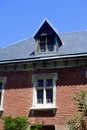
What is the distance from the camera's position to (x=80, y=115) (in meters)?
17.8

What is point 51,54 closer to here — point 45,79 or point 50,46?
point 50,46

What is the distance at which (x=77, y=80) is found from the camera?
1911 cm

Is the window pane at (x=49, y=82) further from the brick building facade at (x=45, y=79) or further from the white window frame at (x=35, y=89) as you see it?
the white window frame at (x=35, y=89)

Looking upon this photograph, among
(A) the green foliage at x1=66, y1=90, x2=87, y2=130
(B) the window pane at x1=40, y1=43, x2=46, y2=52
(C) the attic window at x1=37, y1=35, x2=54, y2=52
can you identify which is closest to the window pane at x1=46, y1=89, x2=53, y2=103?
(A) the green foliage at x1=66, y1=90, x2=87, y2=130

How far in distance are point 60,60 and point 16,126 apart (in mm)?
5006

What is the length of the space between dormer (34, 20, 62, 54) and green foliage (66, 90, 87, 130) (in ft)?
14.3

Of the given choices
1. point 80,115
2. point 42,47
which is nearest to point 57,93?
point 80,115

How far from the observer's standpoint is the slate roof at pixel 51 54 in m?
20.0

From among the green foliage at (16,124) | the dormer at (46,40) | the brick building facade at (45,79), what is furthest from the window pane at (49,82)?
the green foliage at (16,124)

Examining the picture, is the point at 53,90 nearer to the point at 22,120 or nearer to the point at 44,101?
the point at 44,101

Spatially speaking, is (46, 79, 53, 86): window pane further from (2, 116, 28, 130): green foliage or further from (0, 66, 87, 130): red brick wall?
(2, 116, 28, 130): green foliage

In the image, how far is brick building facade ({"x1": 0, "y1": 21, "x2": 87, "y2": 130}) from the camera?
19.0m

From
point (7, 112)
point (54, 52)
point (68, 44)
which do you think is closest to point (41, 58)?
point (54, 52)

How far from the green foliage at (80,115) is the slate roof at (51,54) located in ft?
9.66
